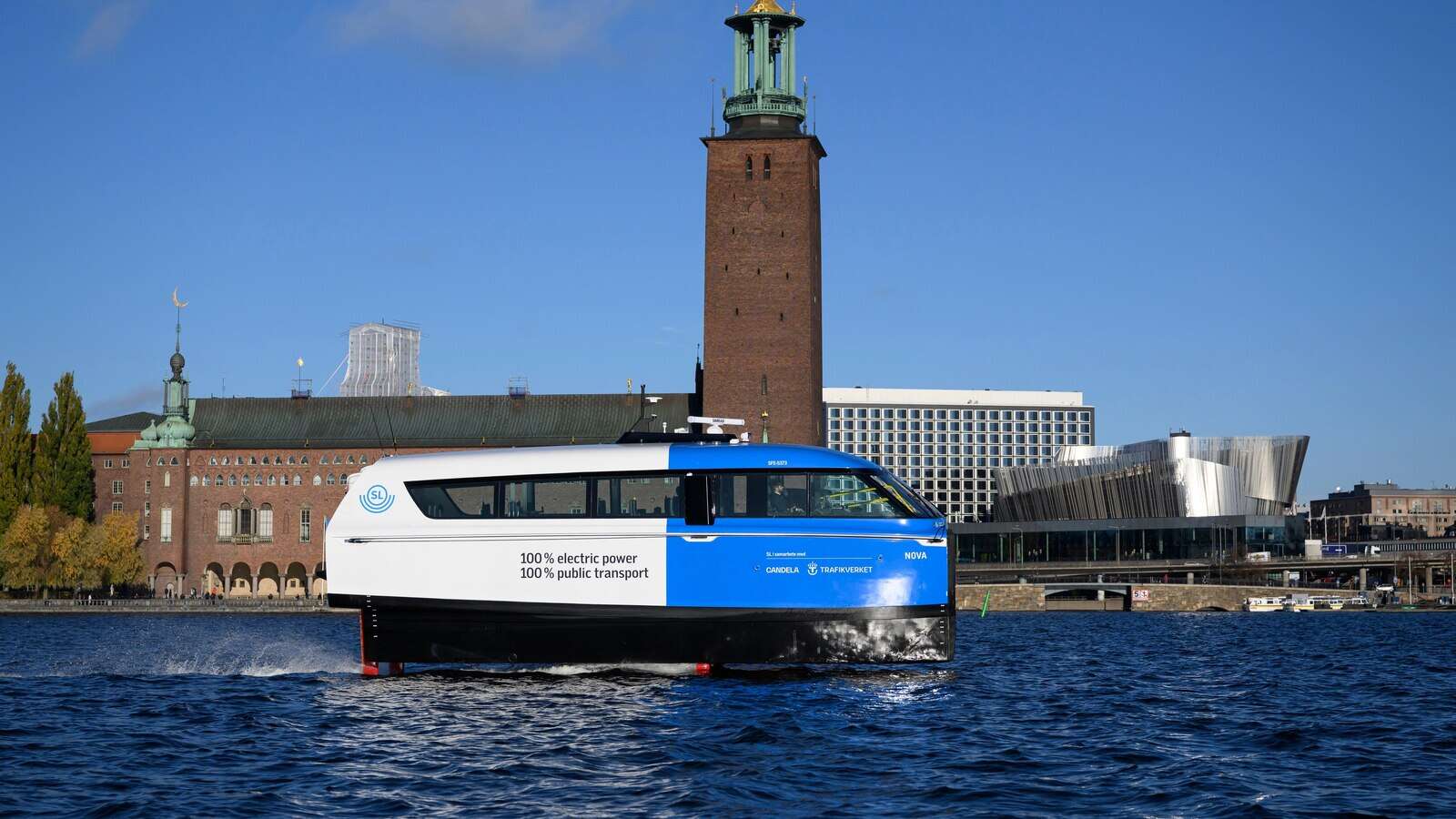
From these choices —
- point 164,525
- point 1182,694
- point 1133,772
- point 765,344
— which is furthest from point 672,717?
point 164,525

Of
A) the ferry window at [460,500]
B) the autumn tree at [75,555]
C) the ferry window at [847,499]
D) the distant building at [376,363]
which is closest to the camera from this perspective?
the ferry window at [847,499]

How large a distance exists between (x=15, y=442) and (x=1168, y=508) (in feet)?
274

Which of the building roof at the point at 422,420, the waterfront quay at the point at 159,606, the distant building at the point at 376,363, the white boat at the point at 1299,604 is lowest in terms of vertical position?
the white boat at the point at 1299,604

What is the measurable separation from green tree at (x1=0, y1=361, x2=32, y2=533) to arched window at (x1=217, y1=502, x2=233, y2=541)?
633 inches

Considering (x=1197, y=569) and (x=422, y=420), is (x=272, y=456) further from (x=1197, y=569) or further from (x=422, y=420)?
(x=1197, y=569)

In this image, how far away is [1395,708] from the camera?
27.6 metres

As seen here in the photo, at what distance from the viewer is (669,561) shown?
27562mm

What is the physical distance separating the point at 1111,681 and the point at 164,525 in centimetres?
9941

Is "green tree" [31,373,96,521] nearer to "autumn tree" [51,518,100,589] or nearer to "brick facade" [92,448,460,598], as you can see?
"autumn tree" [51,518,100,589]

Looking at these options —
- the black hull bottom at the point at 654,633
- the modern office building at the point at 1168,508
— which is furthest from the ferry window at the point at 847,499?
the modern office building at the point at 1168,508

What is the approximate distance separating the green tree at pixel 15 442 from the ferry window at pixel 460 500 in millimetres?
85473

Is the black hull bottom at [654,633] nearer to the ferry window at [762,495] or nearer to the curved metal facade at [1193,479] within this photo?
the ferry window at [762,495]

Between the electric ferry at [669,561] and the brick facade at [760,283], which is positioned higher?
the brick facade at [760,283]

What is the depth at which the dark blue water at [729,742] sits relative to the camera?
17.2 meters
